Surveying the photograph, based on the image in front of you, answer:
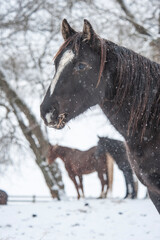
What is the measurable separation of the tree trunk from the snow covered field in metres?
3.65

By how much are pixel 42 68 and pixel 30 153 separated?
3.51 metres

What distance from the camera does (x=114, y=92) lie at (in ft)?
8.71

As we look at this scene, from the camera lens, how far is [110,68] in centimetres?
263

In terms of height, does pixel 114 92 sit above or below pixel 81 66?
below

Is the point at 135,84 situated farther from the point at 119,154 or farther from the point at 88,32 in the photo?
the point at 119,154

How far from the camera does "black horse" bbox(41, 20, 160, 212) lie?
96.7 inches

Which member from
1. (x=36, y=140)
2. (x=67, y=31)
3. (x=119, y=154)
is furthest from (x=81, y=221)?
(x=36, y=140)

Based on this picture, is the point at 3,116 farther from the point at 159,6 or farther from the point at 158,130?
the point at 158,130

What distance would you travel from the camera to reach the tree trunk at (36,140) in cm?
1064

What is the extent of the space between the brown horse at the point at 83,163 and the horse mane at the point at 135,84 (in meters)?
7.58

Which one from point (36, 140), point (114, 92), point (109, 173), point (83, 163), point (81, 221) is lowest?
point (81, 221)

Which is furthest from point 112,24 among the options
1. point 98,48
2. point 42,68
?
point 98,48

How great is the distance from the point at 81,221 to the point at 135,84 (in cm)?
369

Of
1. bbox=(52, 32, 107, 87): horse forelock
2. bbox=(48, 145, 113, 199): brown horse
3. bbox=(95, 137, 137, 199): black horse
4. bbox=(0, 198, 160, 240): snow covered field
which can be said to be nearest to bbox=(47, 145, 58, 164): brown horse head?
bbox=(48, 145, 113, 199): brown horse
